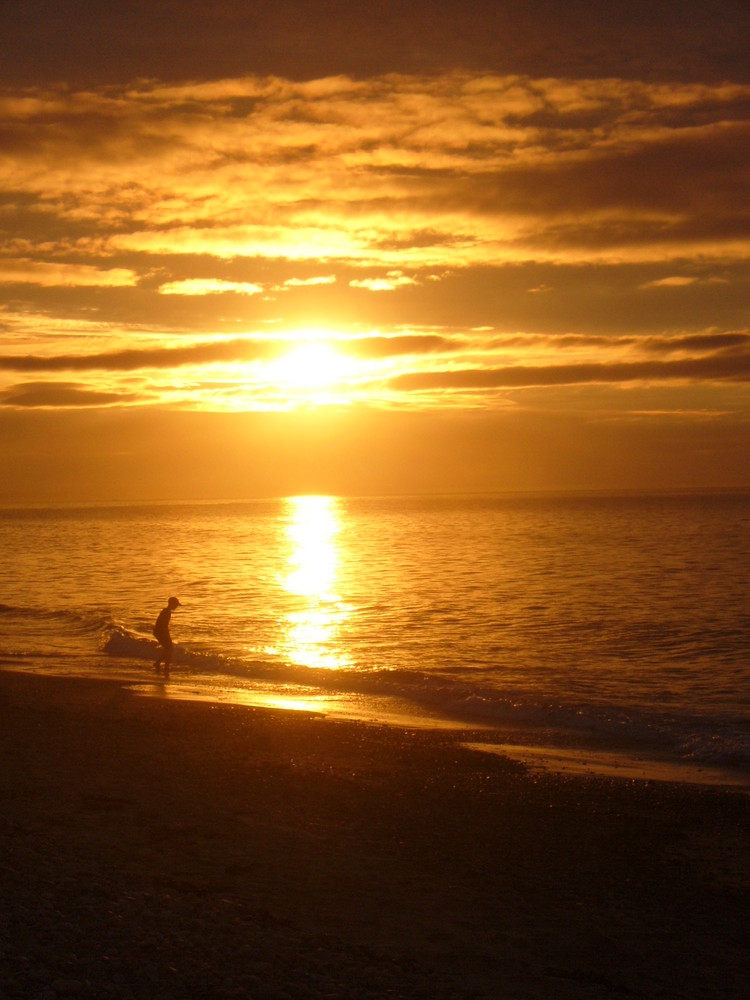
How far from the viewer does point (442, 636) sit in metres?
31.4

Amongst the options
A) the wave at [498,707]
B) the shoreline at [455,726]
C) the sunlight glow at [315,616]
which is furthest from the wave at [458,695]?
the sunlight glow at [315,616]

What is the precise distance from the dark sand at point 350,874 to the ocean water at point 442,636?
512 cm

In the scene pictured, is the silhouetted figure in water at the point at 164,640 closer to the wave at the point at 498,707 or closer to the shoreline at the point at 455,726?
the shoreline at the point at 455,726

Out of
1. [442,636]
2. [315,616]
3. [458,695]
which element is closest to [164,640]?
[458,695]

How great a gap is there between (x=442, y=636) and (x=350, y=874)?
22476 mm

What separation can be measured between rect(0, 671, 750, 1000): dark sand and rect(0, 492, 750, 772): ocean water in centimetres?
512

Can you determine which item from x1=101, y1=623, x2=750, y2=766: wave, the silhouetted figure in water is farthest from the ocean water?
the silhouetted figure in water

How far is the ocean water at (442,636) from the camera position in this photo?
64.7ft

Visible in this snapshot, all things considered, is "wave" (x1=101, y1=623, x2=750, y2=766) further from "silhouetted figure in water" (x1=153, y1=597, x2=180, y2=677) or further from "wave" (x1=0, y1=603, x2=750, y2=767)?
"silhouetted figure in water" (x1=153, y1=597, x2=180, y2=677)

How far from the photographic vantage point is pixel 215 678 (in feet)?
78.1

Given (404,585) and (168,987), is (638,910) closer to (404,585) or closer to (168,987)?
(168,987)

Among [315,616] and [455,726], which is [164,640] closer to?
[455,726]

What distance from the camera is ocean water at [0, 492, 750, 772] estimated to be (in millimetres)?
19719

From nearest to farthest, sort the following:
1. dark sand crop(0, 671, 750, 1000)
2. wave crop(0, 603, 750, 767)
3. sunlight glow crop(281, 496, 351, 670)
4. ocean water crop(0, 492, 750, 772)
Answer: dark sand crop(0, 671, 750, 1000)
wave crop(0, 603, 750, 767)
ocean water crop(0, 492, 750, 772)
sunlight glow crop(281, 496, 351, 670)
